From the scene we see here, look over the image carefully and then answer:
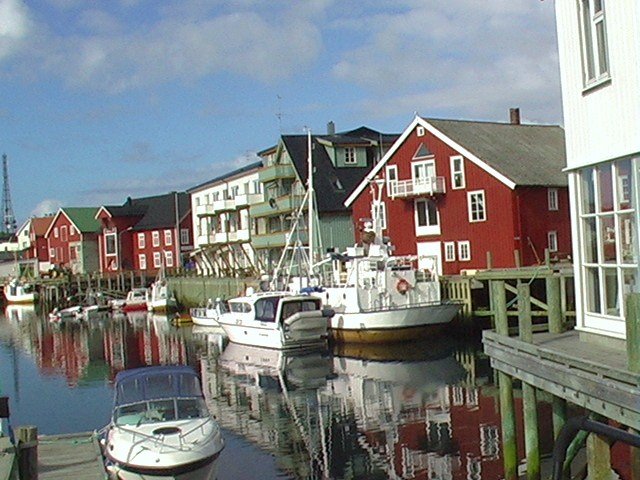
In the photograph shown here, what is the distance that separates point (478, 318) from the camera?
4006cm

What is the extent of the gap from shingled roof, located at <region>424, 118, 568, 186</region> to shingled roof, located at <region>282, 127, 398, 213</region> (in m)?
14.9

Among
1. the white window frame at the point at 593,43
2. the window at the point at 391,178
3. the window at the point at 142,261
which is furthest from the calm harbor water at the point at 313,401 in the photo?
the window at the point at 142,261

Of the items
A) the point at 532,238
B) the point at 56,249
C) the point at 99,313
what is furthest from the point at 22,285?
the point at 532,238

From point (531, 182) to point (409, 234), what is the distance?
8.87 meters

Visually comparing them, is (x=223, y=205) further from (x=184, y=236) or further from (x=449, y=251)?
(x=449, y=251)

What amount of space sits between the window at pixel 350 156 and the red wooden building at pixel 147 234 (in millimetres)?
27767

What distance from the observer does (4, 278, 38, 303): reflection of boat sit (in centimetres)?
9475

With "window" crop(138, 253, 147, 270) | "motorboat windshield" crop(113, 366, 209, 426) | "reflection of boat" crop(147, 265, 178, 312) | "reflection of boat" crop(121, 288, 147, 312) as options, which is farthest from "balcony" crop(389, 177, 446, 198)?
"window" crop(138, 253, 147, 270)

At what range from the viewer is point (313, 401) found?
26.9 m

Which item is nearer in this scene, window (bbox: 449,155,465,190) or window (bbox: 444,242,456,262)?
window (bbox: 449,155,465,190)

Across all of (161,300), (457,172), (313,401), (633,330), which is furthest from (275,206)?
(633,330)

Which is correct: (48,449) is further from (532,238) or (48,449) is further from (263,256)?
(263,256)

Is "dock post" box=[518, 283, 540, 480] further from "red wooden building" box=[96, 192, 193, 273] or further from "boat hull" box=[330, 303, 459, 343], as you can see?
"red wooden building" box=[96, 192, 193, 273]

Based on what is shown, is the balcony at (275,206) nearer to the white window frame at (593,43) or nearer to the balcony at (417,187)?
the balcony at (417,187)
